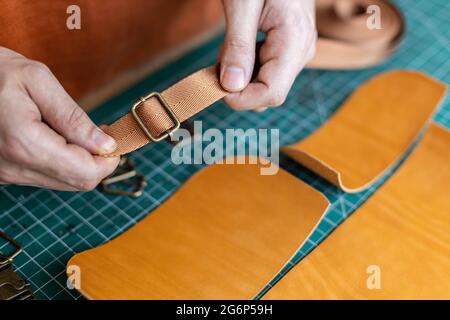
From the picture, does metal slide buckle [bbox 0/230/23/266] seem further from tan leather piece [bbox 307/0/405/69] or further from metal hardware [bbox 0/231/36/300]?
tan leather piece [bbox 307/0/405/69]

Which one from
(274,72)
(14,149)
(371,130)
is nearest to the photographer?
(14,149)

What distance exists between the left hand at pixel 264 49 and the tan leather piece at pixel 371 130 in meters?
0.19

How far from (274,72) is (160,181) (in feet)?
1.24

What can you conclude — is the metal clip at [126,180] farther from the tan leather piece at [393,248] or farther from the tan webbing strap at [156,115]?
the tan leather piece at [393,248]

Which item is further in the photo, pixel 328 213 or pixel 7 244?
pixel 328 213

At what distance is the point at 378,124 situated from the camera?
4.51 ft

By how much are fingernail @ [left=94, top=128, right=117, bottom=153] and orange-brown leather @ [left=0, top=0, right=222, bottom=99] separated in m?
0.37

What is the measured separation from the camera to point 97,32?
1.28 metres

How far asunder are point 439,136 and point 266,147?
0.43m

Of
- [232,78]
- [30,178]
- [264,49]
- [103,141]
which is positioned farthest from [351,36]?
[30,178]

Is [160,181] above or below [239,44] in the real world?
below

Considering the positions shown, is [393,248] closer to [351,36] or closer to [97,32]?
[351,36]

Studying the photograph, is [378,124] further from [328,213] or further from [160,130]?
[160,130]

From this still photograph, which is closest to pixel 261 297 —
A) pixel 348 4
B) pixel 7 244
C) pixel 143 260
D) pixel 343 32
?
pixel 143 260
